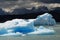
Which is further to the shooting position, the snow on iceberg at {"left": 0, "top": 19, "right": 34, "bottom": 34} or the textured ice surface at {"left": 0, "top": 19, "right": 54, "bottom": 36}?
the snow on iceberg at {"left": 0, "top": 19, "right": 34, "bottom": 34}

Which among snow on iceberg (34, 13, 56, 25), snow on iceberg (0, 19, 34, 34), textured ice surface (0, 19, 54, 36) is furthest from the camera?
snow on iceberg (34, 13, 56, 25)

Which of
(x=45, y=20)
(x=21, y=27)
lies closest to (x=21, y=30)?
(x=21, y=27)

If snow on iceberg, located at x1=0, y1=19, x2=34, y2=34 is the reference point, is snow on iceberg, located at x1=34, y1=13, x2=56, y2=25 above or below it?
above

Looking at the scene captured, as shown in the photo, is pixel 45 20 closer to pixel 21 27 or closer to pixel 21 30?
pixel 21 30

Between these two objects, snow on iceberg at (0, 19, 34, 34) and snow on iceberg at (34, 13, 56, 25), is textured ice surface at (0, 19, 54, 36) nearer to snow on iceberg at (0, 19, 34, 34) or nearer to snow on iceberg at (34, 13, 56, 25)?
snow on iceberg at (0, 19, 34, 34)

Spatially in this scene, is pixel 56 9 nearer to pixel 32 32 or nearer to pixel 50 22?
pixel 50 22

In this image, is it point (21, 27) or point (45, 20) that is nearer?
point (21, 27)

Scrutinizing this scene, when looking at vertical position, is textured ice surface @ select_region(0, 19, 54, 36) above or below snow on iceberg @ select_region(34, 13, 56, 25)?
below

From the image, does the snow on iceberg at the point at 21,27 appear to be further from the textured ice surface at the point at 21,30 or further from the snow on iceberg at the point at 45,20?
the snow on iceberg at the point at 45,20

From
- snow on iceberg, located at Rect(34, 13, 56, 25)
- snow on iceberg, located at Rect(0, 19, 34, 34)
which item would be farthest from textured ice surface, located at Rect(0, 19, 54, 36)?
snow on iceberg, located at Rect(34, 13, 56, 25)

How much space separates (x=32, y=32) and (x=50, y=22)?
3.39 m

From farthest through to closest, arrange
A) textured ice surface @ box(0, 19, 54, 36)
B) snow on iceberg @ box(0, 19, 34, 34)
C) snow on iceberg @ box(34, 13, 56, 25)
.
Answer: snow on iceberg @ box(34, 13, 56, 25) → snow on iceberg @ box(0, 19, 34, 34) → textured ice surface @ box(0, 19, 54, 36)

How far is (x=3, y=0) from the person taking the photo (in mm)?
17875

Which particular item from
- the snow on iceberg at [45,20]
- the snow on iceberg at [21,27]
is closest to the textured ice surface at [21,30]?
the snow on iceberg at [21,27]
